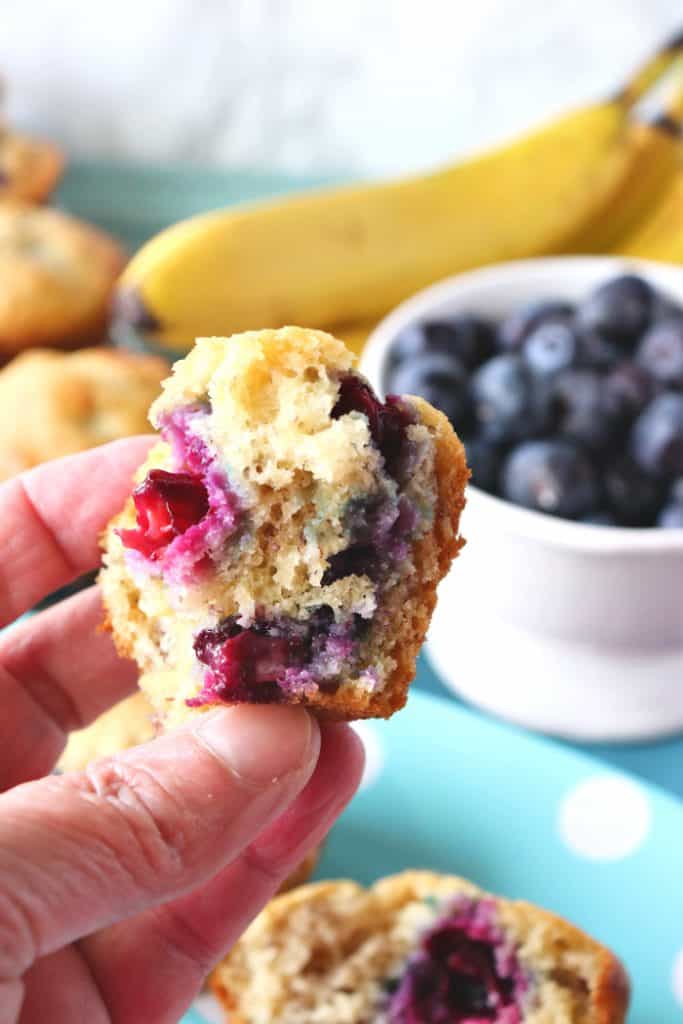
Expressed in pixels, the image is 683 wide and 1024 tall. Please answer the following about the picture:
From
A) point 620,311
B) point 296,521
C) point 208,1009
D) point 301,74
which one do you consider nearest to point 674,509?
point 620,311

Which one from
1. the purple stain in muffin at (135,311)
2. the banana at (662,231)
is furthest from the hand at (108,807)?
the banana at (662,231)

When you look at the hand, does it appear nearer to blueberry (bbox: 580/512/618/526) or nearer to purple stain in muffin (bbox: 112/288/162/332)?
blueberry (bbox: 580/512/618/526)

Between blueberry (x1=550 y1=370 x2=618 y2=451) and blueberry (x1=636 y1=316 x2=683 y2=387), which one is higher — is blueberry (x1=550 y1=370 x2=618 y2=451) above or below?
below

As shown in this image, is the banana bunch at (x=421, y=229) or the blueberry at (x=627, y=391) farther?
the banana bunch at (x=421, y=229)

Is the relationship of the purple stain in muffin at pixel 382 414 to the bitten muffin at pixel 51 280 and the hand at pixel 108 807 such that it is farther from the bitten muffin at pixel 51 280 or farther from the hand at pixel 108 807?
the bitten muffin at pixel 51 280

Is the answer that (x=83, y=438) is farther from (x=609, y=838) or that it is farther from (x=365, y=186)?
(x=609, y=838)

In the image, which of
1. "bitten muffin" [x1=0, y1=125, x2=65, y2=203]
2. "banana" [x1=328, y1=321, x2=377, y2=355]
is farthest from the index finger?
"bitten muffin" [x1=0, y1=125, x2=65, y2=203]
